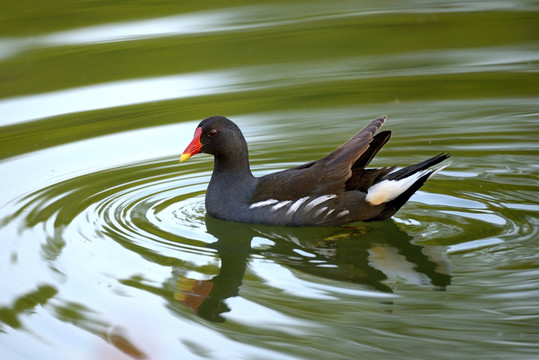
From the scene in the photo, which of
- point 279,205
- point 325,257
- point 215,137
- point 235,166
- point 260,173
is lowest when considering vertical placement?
point 325,257

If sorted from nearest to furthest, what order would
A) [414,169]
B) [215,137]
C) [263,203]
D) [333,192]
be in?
1. [414,169]
2. [333,192]
3. [263,203]
4. [215,137]

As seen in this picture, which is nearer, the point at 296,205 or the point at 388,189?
the point at 388,189

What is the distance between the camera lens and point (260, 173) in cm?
752

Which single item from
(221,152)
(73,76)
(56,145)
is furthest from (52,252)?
(73,76)

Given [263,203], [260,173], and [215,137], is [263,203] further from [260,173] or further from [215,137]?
[260,173]

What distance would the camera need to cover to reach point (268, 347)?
4.45 m

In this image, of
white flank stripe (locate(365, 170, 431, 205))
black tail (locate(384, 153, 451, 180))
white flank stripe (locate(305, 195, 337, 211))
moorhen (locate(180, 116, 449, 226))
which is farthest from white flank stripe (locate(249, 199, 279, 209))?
black tail (locate(384, 153, 451, 180))

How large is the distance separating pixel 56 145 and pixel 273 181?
2687 millimetres

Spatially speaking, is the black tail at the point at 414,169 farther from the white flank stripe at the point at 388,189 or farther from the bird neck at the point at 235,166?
the bird neck at the point at 235,166

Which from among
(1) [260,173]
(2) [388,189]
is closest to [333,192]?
(2) [388,189]

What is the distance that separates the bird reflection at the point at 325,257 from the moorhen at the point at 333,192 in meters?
0.09

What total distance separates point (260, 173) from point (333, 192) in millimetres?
1411

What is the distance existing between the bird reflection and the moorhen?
0.09 metres

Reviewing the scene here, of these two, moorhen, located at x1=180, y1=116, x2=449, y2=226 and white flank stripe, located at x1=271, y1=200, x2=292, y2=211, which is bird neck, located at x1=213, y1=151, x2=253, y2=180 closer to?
moorhen, located at x1=180, y1=116, x2=449, y2=226
